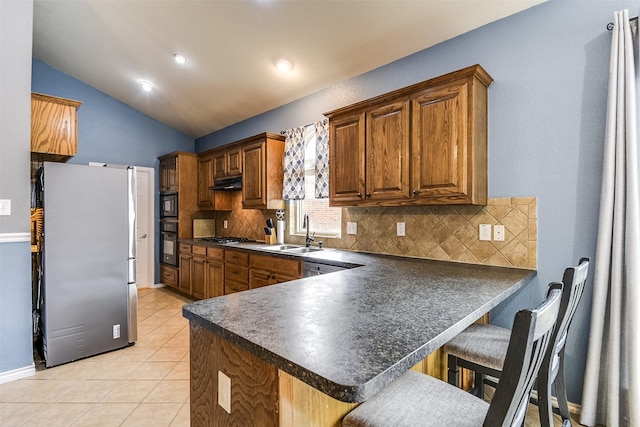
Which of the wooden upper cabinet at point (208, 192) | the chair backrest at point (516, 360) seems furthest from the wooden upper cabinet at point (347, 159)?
the wooden upper cabinet at point (208, 192)

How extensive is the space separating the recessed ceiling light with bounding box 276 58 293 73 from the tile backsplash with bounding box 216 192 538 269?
1.60 metres

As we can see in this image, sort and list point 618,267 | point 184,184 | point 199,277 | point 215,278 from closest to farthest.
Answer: point 618,267 → point 215,278 → point 199,277 → point 184,184

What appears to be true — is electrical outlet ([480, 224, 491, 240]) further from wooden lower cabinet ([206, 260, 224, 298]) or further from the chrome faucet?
wooden lower cabinet ([206, 260, 224, 298])

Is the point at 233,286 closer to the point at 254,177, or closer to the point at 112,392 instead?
A: the point at 254,177

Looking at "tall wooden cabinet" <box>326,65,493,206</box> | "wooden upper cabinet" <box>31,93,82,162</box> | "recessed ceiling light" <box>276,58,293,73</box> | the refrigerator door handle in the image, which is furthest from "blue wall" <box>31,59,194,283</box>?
"tall wooden cabinet" <box>326,65,493,206</box>

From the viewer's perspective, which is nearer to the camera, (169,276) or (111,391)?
(111,391)

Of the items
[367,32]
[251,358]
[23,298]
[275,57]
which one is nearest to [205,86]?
[275,57]

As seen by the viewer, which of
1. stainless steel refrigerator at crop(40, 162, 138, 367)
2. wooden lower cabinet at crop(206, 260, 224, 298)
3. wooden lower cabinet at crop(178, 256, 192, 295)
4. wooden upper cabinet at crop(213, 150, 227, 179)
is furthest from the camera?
wooden lower cabinet at crop(178, 256, 192, 295)

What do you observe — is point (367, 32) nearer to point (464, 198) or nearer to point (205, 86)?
point (464, 198)

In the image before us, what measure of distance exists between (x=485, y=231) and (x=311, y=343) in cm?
199

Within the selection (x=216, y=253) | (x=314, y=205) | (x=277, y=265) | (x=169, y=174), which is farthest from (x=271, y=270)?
(x=169, y=174)

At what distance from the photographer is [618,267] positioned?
6.01 feet

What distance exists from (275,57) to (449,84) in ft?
6.00

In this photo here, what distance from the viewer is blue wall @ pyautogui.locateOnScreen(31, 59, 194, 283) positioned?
4680 mm
